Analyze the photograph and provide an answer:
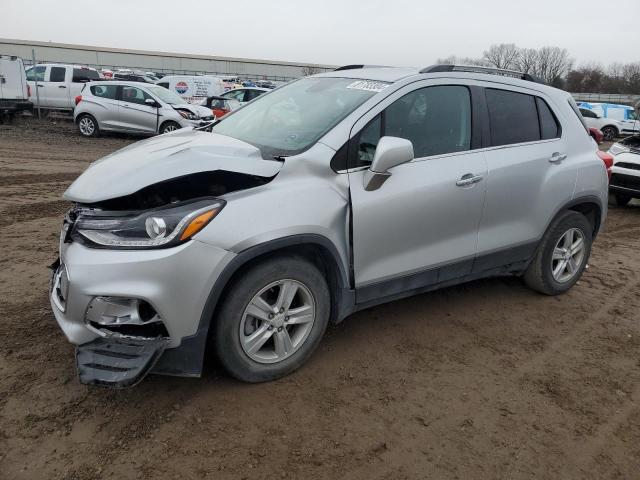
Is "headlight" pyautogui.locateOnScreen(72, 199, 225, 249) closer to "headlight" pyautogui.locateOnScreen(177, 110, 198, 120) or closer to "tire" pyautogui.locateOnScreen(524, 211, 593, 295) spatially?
"tire" pyautogui.locateOnScreen(524, 211, 593, 295)

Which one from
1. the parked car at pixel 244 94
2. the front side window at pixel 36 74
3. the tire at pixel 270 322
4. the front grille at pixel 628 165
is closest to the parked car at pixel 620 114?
the parked car at pixel 244 94

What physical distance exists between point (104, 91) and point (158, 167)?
13138mm

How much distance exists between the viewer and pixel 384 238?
3242 millimetres

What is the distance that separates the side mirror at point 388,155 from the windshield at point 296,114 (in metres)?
0.40

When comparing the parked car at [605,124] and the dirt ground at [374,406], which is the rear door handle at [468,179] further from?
the parked car at [605,124]

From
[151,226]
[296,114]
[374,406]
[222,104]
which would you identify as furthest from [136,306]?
[222,104]

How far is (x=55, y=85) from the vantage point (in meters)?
17.2

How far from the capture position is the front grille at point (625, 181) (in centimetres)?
866

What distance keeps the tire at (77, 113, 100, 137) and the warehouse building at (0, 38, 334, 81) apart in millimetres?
42839

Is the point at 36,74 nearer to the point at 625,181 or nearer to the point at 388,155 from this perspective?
the point at 625,181

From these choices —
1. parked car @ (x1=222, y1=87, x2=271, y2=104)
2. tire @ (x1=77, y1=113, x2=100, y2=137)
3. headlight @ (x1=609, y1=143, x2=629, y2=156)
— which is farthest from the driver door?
parked car @ (x1=222, y1=87, x2=271, y2=104)

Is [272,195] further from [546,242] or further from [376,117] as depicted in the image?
[546,242]

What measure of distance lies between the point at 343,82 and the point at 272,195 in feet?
4.44

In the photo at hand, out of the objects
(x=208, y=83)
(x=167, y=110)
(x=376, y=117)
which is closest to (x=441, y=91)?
(x=376, y=117)
